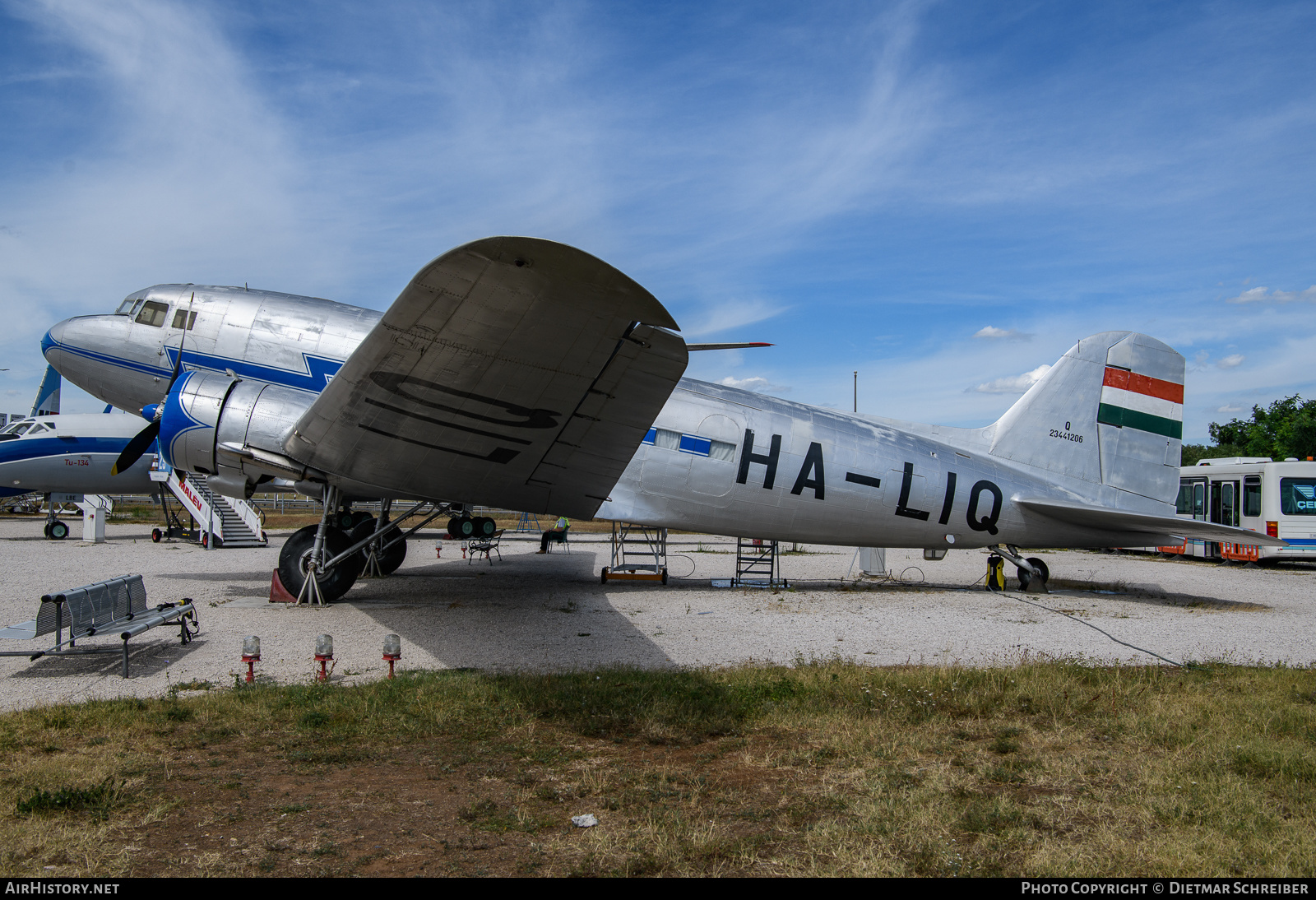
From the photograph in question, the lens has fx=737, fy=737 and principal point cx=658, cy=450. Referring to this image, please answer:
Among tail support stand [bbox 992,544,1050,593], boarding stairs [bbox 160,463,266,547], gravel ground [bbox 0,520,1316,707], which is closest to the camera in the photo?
gravel ground [bbox 0,520,1316,707]

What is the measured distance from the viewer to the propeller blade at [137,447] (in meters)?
11.0

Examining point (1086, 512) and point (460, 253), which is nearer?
point (460, 253)

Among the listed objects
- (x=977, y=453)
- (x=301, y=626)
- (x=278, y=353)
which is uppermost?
(x=278, y=353)

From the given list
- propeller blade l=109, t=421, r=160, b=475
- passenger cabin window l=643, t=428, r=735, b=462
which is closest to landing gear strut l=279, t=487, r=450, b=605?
propeller blade l=109, t=421, r=160, b=475

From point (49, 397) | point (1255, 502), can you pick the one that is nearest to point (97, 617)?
point (1255, 502)

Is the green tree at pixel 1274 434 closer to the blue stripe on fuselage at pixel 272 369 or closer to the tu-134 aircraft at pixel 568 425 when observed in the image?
the tu-134 aircraft at pixel 568 425

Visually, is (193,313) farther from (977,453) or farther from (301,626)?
(977,453)

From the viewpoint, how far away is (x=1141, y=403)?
45.1 ft

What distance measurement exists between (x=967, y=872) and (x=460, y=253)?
15.1 feet

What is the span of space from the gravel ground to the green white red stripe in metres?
3.25

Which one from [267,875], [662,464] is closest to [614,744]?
[267,875]

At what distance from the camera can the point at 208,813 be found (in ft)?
13.0

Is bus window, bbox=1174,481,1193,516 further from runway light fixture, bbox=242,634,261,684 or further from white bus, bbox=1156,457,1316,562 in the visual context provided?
runway light fixture, bbox=242,634,261,684

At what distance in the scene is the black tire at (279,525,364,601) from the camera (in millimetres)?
10969
